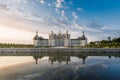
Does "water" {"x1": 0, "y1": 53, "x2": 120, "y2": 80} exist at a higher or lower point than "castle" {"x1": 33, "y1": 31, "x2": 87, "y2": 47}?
lower

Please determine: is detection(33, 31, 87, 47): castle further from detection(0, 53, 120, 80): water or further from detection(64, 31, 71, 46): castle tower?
detection(0, 53, 120, 80): water

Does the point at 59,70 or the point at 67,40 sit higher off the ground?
the point at 67,40

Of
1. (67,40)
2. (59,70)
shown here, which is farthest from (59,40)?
(59,70)

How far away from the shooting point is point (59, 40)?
13050 cm

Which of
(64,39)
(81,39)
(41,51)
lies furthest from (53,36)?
(41,51)

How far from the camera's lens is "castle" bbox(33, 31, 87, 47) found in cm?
12644

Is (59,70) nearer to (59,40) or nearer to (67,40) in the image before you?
(67,40)

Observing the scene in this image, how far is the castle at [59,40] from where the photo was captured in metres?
126

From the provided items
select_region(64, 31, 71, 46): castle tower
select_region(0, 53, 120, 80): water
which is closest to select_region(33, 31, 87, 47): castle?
select_region(64, 31, 71, 46): castle tower

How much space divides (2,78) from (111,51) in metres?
56.7

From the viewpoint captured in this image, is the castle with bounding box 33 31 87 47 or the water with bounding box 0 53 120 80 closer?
the water with bounding box 0 53 120 80

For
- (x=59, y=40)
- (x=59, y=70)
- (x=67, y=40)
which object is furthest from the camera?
(x=59, y=40)

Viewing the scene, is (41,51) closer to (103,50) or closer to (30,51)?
(30,51)

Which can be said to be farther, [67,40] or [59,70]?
[67,40]
